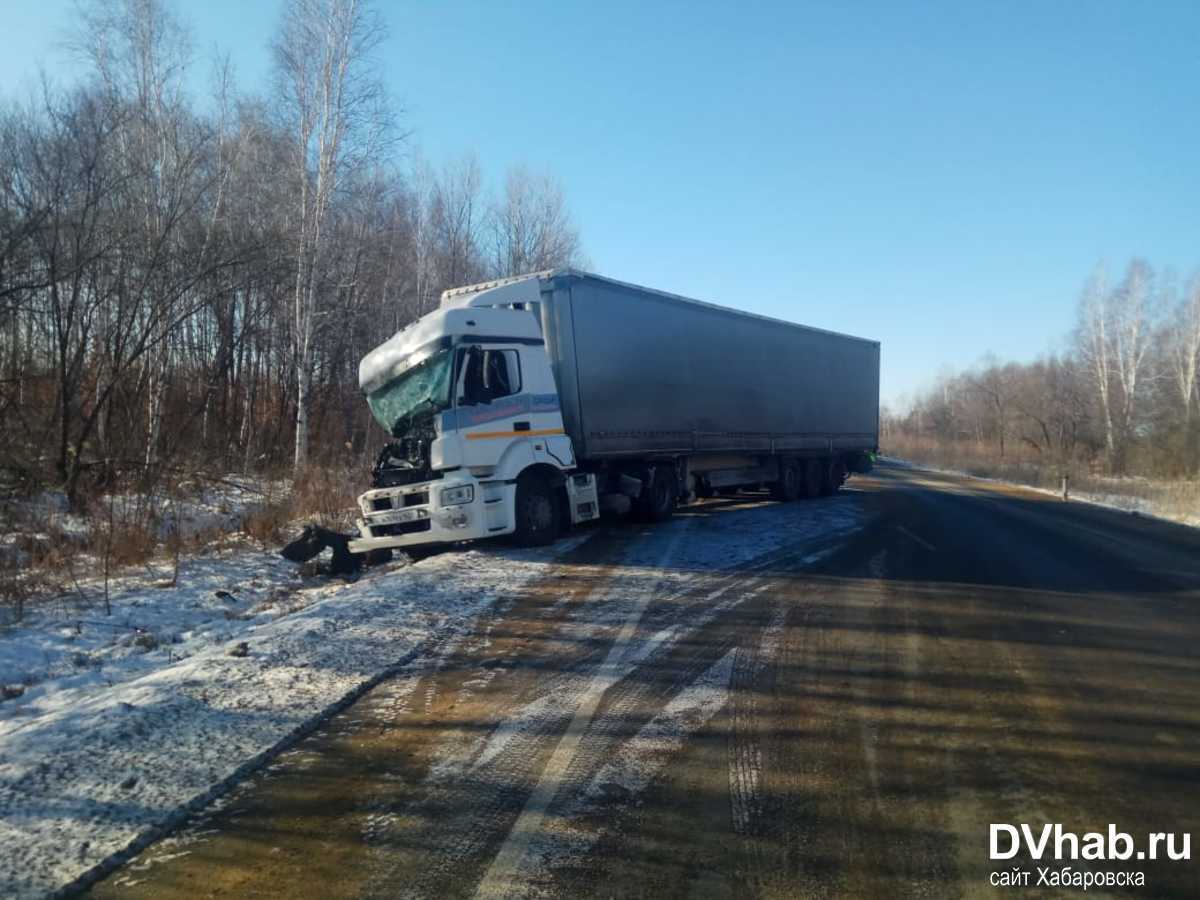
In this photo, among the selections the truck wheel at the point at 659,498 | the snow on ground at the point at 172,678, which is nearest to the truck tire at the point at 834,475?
the truck wheel at the point at 659,498

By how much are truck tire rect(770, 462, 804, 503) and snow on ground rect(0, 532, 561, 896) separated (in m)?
11.0

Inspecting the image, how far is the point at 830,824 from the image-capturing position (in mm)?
3801

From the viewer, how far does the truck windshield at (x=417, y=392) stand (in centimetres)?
1048

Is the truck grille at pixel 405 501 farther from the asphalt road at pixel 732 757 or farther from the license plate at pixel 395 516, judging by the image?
the asphalt road at pixel 732 757

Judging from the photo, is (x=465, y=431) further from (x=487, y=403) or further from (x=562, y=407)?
(x=562, y=407)

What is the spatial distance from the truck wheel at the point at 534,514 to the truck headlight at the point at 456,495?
1.15 metres

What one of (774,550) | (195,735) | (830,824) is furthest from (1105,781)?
(774,550)

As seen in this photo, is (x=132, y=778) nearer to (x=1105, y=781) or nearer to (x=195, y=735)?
(x=195, y=735)

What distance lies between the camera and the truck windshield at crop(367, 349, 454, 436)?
34.4 ft

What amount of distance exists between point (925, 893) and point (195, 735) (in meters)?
4.20

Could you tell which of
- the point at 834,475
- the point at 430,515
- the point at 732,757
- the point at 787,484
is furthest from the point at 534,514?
the point at 834,475

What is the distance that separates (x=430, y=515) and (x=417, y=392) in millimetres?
1760

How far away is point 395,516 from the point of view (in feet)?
34.4

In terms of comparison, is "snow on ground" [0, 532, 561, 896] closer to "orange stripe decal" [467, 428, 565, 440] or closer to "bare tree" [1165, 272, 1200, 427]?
"orange stripe decal" [467, 428, 565, 440]
